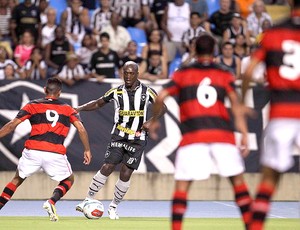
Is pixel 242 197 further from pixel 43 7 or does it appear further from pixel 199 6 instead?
pixel 199 6

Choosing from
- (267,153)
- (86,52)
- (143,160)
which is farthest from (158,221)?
(86,52)

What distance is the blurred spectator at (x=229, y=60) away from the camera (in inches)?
782

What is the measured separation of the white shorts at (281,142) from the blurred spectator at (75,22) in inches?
512

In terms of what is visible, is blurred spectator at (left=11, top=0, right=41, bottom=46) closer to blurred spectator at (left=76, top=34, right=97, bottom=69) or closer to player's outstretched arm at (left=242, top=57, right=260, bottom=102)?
blurred spectator at (left=76, top=34, right=97, bottom=69)

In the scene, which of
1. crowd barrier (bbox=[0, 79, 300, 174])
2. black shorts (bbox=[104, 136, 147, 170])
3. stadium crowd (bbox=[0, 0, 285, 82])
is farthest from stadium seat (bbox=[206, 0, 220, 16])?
black shorts (bbox=[104, 136, 147, 170])

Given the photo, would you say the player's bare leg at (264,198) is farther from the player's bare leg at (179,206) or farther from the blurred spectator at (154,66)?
the blurred spectator at (154,66)

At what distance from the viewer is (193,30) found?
21562mm

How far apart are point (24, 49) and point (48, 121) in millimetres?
6655

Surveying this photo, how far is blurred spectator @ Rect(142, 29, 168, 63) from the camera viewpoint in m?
20.0

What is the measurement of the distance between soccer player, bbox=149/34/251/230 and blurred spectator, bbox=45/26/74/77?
408 inches

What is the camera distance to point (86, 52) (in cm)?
2052

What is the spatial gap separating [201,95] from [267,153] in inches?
60.2

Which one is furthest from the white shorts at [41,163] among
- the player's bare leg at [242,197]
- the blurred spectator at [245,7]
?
the blurred spectator at [245,7]

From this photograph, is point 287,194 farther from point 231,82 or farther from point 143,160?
point 231,82
